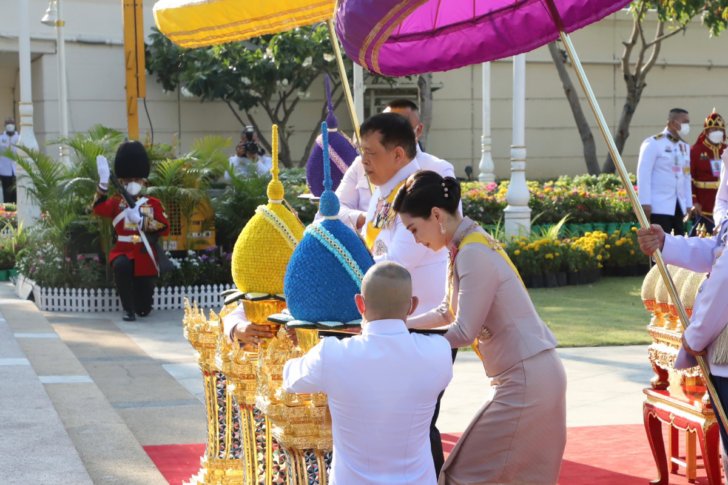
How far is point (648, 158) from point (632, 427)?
5267 mm

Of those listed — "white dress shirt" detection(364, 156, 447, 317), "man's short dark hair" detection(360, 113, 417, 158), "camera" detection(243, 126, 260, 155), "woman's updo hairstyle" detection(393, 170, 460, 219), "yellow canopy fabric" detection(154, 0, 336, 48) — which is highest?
"yellow canopy fabric" detection(154, 0, 336, 48)

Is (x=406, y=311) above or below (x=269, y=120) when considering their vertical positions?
below

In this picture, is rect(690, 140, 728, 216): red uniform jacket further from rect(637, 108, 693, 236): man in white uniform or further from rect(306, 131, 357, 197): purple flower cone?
rect(306, 131, 357, 197): purple flower cone

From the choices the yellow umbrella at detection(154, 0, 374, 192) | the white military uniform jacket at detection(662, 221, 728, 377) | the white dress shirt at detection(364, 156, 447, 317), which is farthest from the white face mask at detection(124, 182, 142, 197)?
the white military uniform jacket at detection(662, 221, 728, 377)

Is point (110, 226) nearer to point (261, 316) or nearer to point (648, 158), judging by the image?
point (648, 158)

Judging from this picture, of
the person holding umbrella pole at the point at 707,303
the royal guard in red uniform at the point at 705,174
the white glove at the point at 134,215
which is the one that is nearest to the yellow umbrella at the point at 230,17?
the person holding umbrella pole at the point at 707,303

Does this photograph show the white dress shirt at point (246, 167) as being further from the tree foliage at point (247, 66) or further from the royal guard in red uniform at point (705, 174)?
the tree foliage at point (247, 66)

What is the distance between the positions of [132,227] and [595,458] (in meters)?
6.22

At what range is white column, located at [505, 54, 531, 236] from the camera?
12.3 meters

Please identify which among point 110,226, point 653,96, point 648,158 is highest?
point 653,96

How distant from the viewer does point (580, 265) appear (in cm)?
1188

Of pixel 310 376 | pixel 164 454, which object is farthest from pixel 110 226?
pixel 310 376

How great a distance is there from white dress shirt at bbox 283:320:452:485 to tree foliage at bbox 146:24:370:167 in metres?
18.6

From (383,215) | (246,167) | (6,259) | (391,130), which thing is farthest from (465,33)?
(6,259)
